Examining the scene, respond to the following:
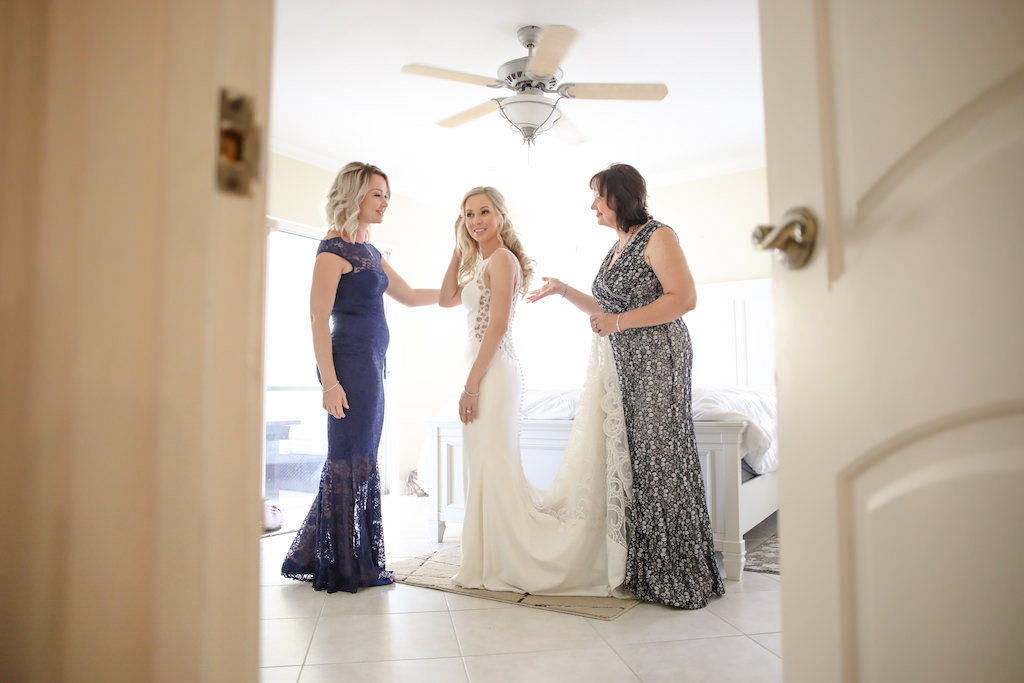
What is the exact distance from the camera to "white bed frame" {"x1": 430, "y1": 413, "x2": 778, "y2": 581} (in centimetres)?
257

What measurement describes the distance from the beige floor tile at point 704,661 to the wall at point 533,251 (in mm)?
3382

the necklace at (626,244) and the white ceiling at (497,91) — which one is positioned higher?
the white ceiling at (497,91)

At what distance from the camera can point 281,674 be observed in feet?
5.34

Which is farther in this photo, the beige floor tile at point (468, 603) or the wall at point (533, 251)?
the wall at point (533, 251)

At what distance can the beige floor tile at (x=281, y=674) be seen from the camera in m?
1.59

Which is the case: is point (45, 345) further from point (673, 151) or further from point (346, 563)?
point (673, 151)

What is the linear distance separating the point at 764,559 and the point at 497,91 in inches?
123

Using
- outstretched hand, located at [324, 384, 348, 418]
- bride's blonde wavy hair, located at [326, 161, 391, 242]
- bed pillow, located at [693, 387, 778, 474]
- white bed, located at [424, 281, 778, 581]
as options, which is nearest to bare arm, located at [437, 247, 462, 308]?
bride's blonde wavy hair, located at [326, 161, 391, 242]

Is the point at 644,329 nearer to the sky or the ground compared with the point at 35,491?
nearer to the sky

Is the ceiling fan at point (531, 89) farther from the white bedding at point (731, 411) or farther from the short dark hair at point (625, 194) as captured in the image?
the white bedding at point (731, 411)

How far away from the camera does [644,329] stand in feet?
7.51

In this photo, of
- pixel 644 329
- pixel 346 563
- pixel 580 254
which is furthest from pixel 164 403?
pixel 580 254

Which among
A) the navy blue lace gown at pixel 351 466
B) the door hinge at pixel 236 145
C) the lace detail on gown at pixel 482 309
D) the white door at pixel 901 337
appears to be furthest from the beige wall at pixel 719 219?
the door hinge at pixel 236 145

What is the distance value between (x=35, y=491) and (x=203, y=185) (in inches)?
12.6
